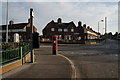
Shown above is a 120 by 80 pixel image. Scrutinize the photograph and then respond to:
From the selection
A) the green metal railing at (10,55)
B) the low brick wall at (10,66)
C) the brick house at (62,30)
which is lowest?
the low brick wall at (10,66)

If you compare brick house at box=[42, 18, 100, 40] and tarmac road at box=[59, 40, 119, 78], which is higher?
brick house at box=[42, 18, 100, 40]

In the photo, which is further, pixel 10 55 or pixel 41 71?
pixel 10 55

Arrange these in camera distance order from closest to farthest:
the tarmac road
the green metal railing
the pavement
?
the pavement < the tarmac road < the green metal railing

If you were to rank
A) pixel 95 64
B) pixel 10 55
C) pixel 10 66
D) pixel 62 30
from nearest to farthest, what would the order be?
pixel 10 66
pixel 10 55
pixel 95 64
pixel 62 30

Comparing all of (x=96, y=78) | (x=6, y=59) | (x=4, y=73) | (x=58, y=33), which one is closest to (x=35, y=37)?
(x=6, y=59)

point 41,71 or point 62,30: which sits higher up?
point 62,30

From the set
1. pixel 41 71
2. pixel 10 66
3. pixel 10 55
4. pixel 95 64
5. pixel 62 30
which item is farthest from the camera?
pixel 62 30

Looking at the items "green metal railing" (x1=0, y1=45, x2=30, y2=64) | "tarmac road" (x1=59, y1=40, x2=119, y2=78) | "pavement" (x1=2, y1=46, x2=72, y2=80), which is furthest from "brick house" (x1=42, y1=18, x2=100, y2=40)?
"pavement" (x1=2, y1=46, x2=72, y2=80)

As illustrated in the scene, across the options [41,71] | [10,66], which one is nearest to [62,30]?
[10,66]

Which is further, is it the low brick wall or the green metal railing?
the green metal railing

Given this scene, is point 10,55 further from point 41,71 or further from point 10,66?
point 41,71

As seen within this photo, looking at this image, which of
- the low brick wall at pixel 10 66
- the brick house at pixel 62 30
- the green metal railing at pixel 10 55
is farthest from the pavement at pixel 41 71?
the brick house at pixel 62 30

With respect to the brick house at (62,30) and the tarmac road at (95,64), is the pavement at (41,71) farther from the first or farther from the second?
the brick house at (62,30)

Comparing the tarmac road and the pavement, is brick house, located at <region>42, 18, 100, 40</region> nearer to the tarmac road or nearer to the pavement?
the tarmac road
